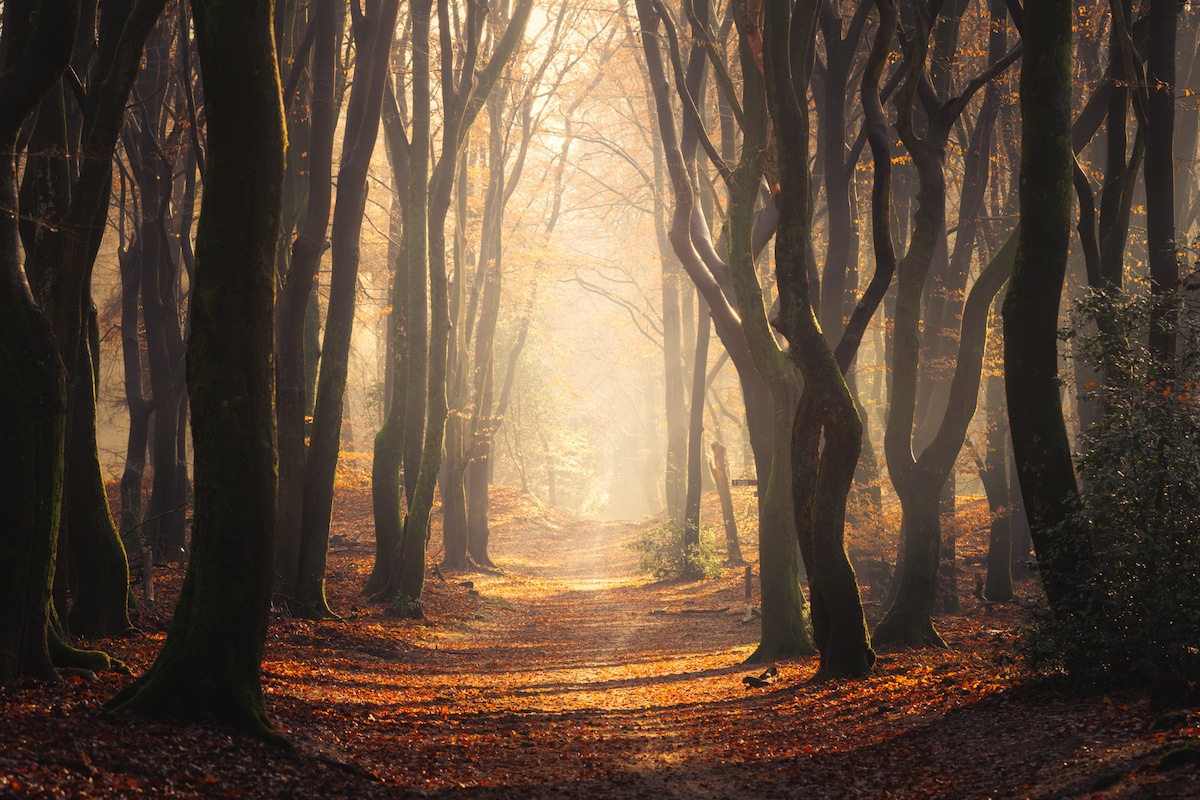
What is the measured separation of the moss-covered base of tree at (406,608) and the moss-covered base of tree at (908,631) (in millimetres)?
7373

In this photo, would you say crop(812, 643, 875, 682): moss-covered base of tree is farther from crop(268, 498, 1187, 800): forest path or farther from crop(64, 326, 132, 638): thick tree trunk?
crop(64, 326, 132, 638): thick tree trunk

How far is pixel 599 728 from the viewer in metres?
8.51

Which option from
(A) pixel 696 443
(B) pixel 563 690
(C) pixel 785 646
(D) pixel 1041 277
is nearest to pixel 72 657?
(B) pixel 563 690

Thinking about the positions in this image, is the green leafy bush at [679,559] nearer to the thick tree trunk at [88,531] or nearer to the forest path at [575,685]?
the forest path at [575,685]

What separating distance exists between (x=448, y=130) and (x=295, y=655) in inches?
386

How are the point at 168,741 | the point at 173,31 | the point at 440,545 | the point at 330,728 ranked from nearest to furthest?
the point at 168,741 < the point at 330,728 < the point at 173,31 < the point at 440,545

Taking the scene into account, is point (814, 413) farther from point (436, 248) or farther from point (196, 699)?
point (436, 248)

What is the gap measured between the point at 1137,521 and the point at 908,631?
5.06 m

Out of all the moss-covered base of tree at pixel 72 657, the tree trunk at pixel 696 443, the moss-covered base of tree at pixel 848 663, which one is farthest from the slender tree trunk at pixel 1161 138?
the tree trunk at pixel 696 443

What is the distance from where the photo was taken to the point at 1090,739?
5.84 meters

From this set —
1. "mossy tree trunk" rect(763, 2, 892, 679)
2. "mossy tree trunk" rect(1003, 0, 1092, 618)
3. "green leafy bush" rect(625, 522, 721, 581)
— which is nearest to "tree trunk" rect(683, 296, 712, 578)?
"green leafy bush" rect(625, 522, 721, 581)

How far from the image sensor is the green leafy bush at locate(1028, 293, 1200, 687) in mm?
6516

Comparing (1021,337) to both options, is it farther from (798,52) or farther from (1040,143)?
(798,52)

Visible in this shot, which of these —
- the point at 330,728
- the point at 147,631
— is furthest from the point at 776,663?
the point at 147,631
